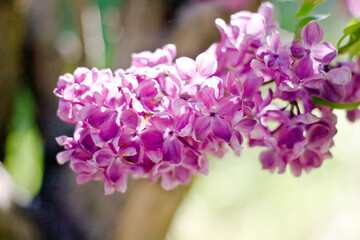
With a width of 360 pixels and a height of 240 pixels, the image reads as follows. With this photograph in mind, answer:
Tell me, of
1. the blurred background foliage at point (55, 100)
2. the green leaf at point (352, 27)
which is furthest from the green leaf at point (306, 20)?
the blurred background foliage at point (55, 100)

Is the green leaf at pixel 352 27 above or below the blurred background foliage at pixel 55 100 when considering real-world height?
above

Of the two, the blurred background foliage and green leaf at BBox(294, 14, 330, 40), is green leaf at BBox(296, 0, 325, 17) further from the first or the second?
the blurred background foliage

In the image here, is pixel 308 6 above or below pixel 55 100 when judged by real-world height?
above

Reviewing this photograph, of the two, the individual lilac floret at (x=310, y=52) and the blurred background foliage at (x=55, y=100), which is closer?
the individual lilac floret at (x=310, y=52)

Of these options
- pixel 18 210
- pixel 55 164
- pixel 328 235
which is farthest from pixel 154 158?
pixel 328 235

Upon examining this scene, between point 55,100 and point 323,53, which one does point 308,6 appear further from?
point 55,100

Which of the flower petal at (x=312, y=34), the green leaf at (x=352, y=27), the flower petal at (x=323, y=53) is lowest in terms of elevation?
the green leaf at (x=352, y=27)

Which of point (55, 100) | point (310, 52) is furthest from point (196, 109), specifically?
point (55, 100)

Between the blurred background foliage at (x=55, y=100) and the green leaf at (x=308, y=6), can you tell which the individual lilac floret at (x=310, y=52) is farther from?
the blurred background foliage at (x=55, y=100)
